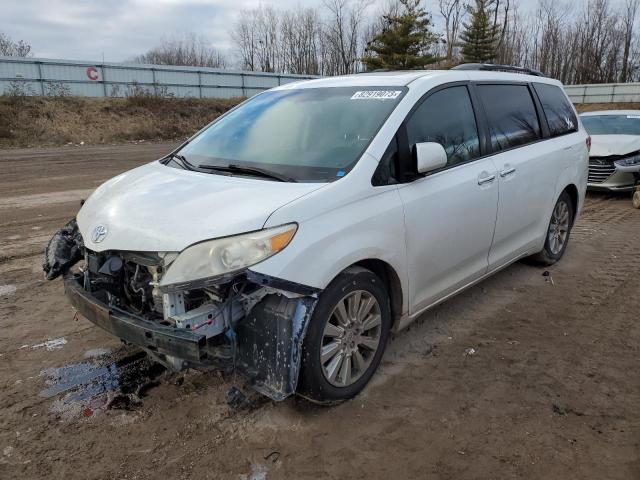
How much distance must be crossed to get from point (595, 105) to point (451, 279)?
152 feet

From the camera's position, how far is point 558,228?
18.3 feet

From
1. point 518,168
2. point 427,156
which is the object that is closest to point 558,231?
point 518,168

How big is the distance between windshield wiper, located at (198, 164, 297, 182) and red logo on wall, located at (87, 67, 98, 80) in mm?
31911

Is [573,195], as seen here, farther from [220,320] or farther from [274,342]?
[220,320]

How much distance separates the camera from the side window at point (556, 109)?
5129 millimetres

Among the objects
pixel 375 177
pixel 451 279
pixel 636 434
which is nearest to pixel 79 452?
pixel 375 177

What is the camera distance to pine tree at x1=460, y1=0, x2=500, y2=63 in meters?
51.2

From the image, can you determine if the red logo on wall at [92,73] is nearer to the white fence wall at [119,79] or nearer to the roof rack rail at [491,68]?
the white fence wall at [119,79]

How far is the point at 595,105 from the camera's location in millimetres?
43156

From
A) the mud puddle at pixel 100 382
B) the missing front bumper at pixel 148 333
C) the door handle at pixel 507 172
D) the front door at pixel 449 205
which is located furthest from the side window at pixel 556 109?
the mud puddle at pixel 100 382

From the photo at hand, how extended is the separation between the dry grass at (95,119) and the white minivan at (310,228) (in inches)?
906

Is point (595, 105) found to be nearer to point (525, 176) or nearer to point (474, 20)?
point (474, 20)

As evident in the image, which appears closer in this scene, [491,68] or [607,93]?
[491,68]

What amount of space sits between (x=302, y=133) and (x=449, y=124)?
42.8 inches
